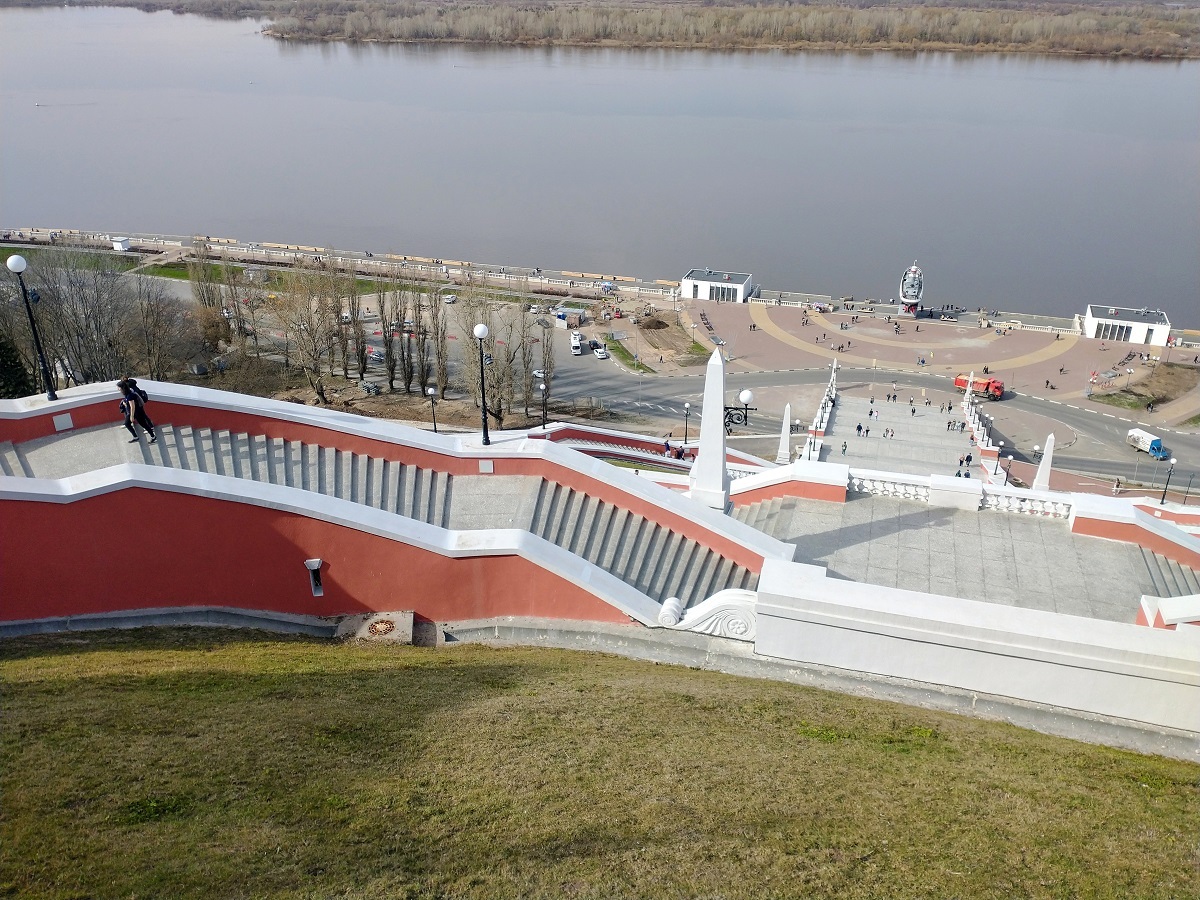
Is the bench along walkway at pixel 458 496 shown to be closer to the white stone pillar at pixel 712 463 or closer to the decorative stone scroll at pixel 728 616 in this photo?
the decorative stone scroll at pixel 728 616

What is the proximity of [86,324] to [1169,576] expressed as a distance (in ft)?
103

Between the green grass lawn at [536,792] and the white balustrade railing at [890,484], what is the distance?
555 cm

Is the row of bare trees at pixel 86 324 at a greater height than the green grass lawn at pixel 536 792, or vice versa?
the green grass lawn at pixel 536 792

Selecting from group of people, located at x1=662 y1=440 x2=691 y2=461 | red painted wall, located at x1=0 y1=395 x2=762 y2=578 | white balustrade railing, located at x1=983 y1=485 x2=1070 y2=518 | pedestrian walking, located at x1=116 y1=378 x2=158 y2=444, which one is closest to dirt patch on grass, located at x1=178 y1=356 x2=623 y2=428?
group of people, located at x1=662 y1=440 x2=691 y2=461

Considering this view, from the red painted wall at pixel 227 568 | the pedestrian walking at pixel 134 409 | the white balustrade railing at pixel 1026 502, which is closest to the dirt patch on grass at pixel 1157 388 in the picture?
the white balustrade railing at pixel 1026 502

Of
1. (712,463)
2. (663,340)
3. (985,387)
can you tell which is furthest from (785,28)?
(712,463)

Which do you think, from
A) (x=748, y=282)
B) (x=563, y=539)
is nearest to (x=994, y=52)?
(x=748, y=282)

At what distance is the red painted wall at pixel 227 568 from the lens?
10.5m

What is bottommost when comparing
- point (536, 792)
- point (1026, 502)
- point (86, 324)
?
point (86, 324)

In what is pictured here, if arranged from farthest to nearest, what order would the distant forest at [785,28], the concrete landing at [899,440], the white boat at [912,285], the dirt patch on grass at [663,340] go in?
the distant forest at [785,28], the white boat at [912,285], the dirt patch on grass at [663,340], the concrete landing at [899,440]

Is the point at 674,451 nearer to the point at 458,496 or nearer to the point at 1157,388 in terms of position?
the point at 458,496

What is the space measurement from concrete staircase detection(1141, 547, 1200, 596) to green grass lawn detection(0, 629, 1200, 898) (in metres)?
4.43


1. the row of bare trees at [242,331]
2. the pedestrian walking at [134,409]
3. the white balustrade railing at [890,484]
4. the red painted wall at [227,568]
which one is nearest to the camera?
the red painted wall at [227,568]

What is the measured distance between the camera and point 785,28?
433 ft
